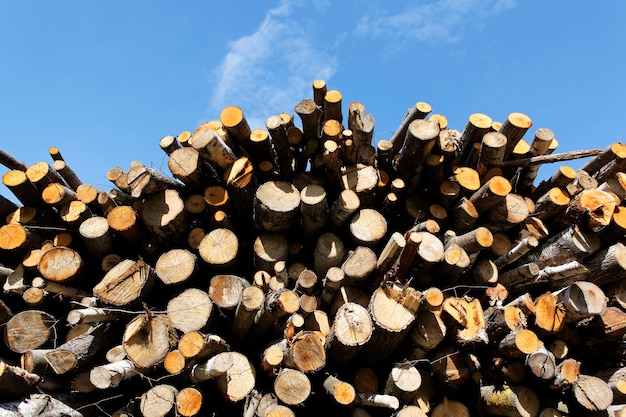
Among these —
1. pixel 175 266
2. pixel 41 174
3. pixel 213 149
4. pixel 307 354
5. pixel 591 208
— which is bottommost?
pixel 307 354

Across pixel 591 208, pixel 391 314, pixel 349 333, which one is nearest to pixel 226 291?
pixel 349 333

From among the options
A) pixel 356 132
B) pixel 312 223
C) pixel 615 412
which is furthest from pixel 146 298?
pixel 615 412

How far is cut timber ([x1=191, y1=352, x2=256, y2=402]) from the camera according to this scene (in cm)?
345

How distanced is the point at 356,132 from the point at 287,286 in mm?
1739

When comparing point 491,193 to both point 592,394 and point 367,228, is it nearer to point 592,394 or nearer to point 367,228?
point 367,228

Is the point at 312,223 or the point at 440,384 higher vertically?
the point at 312,223

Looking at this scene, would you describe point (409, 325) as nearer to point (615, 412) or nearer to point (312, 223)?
point (312, 223)

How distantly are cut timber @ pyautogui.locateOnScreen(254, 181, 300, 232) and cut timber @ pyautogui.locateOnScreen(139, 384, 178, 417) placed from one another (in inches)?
65.5

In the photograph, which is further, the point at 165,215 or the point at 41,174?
the point at 41,174

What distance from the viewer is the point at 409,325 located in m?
3.69

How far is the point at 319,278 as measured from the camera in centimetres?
455

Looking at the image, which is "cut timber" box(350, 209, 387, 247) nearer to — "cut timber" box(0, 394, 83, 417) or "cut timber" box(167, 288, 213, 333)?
"cut timber" box(167, 288, 213, 333)

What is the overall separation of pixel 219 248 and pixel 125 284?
862 mm

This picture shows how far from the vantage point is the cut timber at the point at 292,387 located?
337 cm
